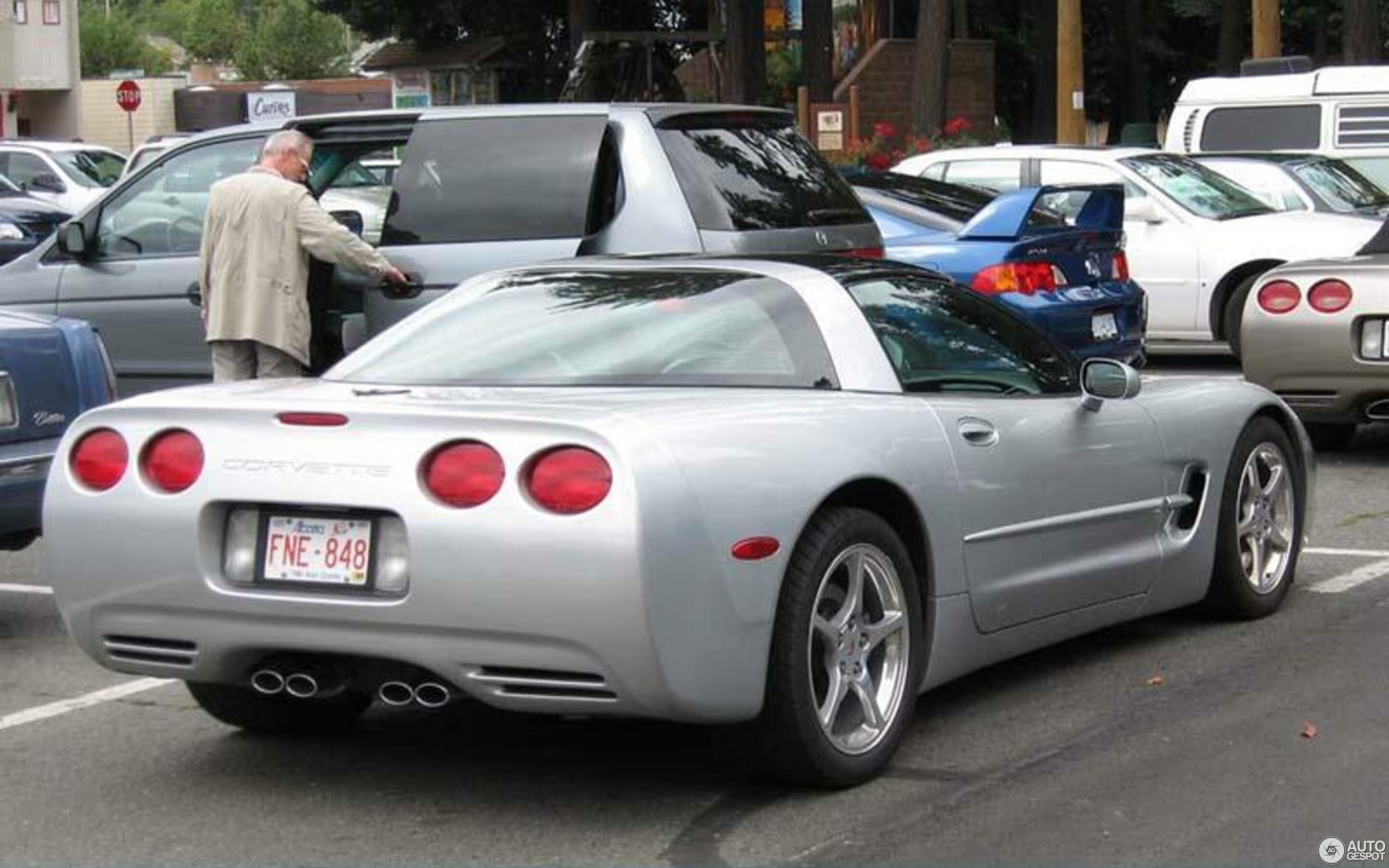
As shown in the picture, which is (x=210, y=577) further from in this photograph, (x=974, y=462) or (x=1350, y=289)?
(x=1350, y=289)

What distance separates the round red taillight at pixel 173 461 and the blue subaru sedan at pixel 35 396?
236 centimetres

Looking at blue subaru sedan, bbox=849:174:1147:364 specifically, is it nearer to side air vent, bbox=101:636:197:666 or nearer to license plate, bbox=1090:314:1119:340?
license plate, bbox=1090:314:1119:340

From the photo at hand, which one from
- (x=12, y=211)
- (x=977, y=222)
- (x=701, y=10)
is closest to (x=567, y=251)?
(x=977, y=222)

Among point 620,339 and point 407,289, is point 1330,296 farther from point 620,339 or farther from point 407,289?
point 620,339

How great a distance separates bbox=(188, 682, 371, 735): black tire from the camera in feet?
19.9

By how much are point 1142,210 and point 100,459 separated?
11.2m

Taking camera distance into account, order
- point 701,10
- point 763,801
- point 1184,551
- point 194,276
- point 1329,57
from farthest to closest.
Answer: point 1329,57 < point 701,10 < point 194,276 < point 1184,551 < point 763,801

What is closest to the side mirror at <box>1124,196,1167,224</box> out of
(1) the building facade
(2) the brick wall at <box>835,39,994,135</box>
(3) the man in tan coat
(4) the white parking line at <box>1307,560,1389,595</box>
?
(4) the white parking line at <box>1307,560,1389,595</box>

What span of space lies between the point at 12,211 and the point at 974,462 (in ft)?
62.4

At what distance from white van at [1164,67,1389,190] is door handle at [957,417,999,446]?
48.0 ft

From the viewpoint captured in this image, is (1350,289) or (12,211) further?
(12,211)

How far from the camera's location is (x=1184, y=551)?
7004 mm

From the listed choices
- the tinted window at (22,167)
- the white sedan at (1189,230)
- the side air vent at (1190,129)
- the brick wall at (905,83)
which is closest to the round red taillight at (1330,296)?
the white sedan at (1189,230)

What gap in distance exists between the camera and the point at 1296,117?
2044cm
